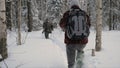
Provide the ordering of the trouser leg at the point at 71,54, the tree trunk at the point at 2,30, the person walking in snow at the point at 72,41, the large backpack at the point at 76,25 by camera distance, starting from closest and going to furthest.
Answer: the large backpack at the point at 76,25 < the person walking in snow at the point at 72,41 < the trouser leg at the point at 71,54 < the tree trunk at the point at 2,30

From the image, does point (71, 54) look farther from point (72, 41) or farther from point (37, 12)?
point (37, 12)

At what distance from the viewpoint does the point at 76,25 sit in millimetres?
7055

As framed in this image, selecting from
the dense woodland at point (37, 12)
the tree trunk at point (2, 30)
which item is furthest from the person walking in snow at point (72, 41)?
the dense woodland at point (37, 12)

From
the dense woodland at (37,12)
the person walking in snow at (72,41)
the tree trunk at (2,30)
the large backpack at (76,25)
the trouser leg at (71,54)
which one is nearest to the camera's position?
the large backpack at (76,25)

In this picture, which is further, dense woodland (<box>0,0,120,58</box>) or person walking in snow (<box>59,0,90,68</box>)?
dense woodland (<box>0,0,120,58</box>)

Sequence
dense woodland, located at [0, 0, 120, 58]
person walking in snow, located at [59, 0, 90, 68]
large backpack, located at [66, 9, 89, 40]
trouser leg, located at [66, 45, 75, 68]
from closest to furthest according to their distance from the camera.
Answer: large backpack, located at [66, 9, 89, 40] → person walking in snow, located at [59, 0, 90, 68] → trouser leg, located at [66, 45, 75, 68] → dense woodland, located at [0, 0, 120, 58]

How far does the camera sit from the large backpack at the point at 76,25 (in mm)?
7066

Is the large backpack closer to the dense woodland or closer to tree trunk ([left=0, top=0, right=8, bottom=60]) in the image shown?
tree trunk ([left=0, top=0, right=8, bottom=60])

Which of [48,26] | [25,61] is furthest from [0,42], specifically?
[48,26]

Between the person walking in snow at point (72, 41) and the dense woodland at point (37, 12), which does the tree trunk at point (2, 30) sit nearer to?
the person walking in snow at point (72, 41)

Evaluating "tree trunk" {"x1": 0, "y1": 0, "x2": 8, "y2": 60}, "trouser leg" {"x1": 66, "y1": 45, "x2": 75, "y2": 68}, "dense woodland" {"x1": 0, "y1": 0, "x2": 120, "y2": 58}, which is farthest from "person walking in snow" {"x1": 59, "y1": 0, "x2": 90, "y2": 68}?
"dense woodland" {"x1": 0, "y1": 0, "x2": 120, "y2": 58}

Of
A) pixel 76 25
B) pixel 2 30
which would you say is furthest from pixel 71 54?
pixel 2 30

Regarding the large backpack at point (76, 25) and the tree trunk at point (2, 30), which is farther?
the tree trunk at point (2, 30)

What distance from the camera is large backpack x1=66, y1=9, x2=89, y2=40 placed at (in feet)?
23.2
